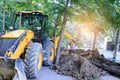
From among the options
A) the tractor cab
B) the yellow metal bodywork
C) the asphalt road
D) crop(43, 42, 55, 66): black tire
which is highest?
the tractor cab

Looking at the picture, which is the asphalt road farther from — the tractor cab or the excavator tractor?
the tractor cab

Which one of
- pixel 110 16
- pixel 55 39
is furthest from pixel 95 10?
pixel 55 39

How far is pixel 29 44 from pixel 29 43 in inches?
9.4

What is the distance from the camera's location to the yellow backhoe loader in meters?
7.05

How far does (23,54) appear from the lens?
7.82 m

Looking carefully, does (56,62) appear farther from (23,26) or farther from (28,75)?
(28,75)

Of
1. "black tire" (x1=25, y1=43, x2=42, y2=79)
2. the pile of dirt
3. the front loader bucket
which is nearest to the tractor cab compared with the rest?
the pile of dirt

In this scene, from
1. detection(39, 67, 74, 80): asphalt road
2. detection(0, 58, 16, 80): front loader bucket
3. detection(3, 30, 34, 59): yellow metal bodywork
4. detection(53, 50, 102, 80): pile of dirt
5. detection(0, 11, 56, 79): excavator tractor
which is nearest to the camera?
detection(0, 58, 16, 80): front loader bucket

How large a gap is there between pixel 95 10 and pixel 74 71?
8.73 ft

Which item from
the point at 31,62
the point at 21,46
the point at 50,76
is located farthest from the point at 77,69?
the point at 21,46

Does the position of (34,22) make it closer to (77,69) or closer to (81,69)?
(77,69)

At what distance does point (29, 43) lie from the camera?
26.7 ft

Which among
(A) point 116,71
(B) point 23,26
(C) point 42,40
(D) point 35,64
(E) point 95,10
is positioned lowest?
(A) point 116,71

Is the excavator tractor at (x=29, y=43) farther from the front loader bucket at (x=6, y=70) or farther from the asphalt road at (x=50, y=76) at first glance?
the asphalt road at (x=50, y=76)
